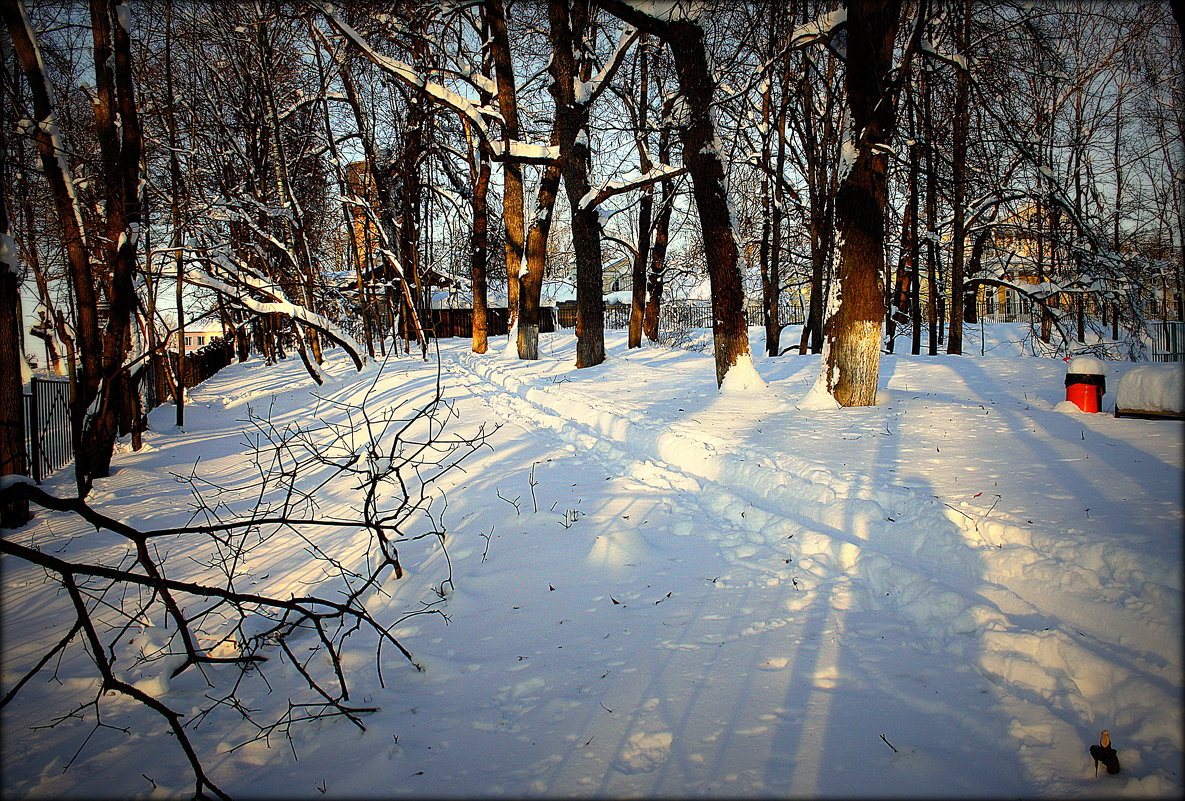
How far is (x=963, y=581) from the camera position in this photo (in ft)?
11.2

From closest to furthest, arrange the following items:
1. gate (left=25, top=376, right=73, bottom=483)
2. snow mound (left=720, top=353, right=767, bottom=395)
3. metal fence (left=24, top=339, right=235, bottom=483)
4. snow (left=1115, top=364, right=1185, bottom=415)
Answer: snow (left=1115, top=364, right=1185, bottom=415) → metal fence (left=24, top=339, right=235, bottom=483) → gate (left=25, top=376, right=73, bottom=483) → snow mound (left=720, top=353, right=767, bottom=395)

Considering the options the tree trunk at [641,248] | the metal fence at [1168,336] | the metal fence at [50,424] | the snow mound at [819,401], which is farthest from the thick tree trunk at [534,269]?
the metal fence at [1168,336]

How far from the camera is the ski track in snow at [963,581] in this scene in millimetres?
2449

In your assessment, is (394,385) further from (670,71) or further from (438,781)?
(438,781)

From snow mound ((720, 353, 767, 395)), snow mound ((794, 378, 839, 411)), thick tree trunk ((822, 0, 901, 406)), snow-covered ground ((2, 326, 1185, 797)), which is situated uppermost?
thick tree trunk ((822, 0, 901, 406))

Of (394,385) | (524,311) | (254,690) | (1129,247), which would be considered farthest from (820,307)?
(254,690)

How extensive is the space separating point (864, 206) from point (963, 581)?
588 cm

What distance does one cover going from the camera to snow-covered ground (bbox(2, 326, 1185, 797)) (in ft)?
7.39

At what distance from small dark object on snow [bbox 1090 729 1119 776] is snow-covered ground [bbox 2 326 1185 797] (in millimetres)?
30

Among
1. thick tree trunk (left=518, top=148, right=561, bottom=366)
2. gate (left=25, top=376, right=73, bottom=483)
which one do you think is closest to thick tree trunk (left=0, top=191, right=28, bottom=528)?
gate (left=25, top=376, right=73, bottom=483)

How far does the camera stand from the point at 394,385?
1384cm

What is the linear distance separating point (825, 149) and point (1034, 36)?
9409 millimetres

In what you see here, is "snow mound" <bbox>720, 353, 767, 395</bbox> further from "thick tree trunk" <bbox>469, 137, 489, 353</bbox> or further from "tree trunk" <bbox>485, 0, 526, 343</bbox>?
"thick tree trunk" <bbox>469, 137, 489, 353</bbox>

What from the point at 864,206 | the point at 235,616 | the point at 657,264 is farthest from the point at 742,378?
the point at 657,264
